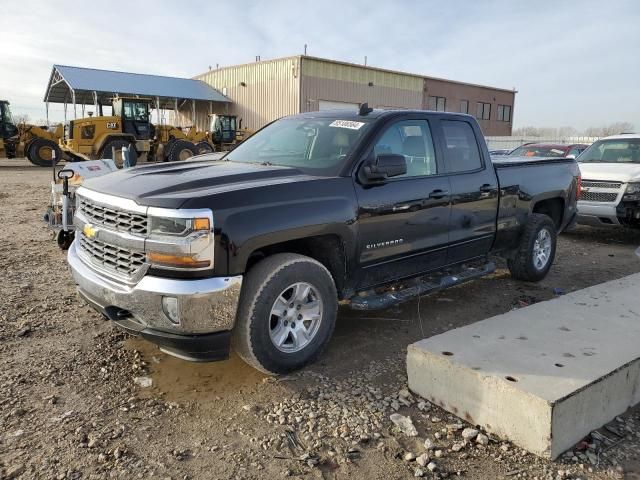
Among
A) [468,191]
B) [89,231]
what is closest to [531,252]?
[468,191]

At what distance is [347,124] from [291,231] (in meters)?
1.38

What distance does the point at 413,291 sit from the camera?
14.5 feet

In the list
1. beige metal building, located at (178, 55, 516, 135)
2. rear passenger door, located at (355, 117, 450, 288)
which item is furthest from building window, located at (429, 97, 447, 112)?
rear passenger door, located at (355, 117, 450, 288)

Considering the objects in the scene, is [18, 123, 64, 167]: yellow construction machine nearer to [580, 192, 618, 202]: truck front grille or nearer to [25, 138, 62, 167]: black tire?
[25, 138, 62, 167]: black tire

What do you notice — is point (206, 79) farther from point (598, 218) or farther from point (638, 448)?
point (638, 448)

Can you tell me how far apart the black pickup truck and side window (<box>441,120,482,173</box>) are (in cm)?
2

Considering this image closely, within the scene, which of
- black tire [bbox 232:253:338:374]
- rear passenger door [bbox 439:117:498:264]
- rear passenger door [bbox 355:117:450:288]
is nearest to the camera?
black tire [bbox 232:253:338:374]

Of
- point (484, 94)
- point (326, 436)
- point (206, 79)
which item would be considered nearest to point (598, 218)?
point (326, 436)

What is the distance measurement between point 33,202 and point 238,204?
1053cm

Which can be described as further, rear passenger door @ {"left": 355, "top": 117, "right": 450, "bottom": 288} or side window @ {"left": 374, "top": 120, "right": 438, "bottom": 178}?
side window @ {"left": 374, "top": 120, "right": 438, "bottom": 178}

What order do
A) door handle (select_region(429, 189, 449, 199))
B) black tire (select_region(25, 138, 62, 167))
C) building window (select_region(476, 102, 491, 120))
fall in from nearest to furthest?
1. door handle (select_region(429, 189, 449, 199))
2. black tire (select_region(25, 138, 62, 167))
3. building window (select_region(476, 102, 491, 120))

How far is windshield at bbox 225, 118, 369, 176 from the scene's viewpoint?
4141 mm

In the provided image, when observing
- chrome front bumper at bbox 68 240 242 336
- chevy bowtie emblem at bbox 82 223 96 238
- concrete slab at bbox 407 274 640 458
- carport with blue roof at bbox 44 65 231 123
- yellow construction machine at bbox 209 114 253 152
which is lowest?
concrete slab at bbox 407 274 640 458

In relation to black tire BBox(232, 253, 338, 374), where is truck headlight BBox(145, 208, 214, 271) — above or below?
above
